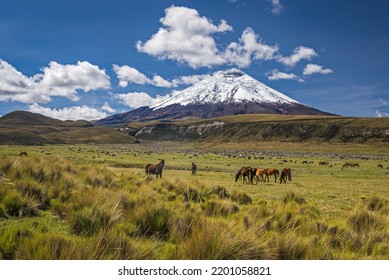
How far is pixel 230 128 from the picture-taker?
18612 centimetres

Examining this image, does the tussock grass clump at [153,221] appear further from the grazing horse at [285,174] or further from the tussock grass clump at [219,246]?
→ the grazing horse at [285,174]

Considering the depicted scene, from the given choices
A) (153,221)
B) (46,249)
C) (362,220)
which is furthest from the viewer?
(362,220)

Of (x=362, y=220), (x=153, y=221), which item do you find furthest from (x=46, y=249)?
(x=362, y=220)

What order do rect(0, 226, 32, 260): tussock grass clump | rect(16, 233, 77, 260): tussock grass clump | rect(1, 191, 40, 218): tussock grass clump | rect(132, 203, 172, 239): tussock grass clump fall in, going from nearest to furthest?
rect(16, 233, 77, 260): tussock grass clump → rect(0, 226, 32, 260): tussock grass clump → rect(132, 203, 172, 239): tussock grass clump → rect(1, 191, 40, 218): tussock grass clump

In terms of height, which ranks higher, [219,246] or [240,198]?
[219,246]

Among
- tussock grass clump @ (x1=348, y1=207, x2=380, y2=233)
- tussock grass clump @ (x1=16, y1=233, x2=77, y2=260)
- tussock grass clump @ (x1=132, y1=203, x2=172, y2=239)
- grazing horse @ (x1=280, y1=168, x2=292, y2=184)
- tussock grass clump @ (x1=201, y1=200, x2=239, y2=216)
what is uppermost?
tussock grass clump @ (x1=16, y1=233, x2=77, y2=260)

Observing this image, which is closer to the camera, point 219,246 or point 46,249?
point 46,249

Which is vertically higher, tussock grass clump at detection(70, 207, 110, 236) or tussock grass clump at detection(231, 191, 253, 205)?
tussock grass clump at detection(70, 207, 110, 236)

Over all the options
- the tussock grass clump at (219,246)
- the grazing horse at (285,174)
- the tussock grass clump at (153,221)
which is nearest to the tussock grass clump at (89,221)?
the tussock grass clump at (153,221)

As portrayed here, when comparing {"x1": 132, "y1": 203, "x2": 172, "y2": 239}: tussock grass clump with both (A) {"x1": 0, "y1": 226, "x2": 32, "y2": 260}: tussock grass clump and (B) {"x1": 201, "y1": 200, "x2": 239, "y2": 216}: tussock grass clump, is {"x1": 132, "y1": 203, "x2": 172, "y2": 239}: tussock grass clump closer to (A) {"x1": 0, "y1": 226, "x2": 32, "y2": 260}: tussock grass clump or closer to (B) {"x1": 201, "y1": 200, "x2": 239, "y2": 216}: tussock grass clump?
(A) {"x1": 0, "y1": 226, "x2": 32, "y2": 260}: tussock grass clump

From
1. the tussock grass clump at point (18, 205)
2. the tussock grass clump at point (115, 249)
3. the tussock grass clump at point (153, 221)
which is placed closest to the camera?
the tussock grass clump at point (115, 249)

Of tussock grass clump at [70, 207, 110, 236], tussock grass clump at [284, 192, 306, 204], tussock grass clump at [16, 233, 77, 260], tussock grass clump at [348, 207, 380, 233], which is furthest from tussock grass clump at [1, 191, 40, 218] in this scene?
tussock grass clump at [284, 192, 306, 204]

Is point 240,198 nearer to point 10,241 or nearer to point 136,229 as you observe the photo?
point 136,229

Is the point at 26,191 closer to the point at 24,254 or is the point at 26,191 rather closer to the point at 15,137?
the point at 24,254
